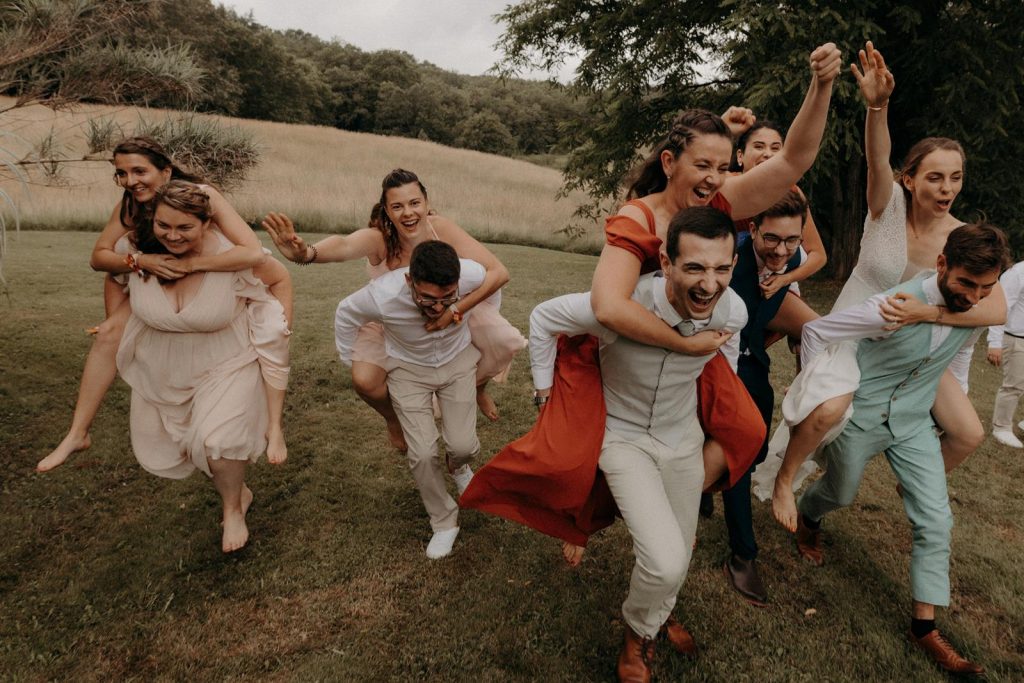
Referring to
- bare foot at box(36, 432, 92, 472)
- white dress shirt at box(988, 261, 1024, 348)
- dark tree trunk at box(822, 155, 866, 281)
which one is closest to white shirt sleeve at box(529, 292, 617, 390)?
bare foot at box(36, 432, 92, 472)

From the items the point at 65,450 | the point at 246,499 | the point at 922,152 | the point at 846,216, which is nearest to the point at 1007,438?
the point at 922,152

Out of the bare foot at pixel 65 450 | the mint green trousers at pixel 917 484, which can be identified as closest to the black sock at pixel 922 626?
the mint green trousers at pixel 917 484

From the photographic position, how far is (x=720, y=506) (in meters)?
4.41

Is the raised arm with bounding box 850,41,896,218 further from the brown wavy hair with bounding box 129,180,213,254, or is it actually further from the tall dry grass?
the tall dry grass

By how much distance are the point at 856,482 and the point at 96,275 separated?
11637 mm

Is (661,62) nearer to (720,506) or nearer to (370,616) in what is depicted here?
(720,506)

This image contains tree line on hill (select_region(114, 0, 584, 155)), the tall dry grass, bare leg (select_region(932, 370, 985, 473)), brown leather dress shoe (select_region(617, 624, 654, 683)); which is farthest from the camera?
tree line on hill (select_region(114, 0, 584, 155))

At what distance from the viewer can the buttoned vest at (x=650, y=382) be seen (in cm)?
268

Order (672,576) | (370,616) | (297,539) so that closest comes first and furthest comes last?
(672,576), (370,616), (297,539)

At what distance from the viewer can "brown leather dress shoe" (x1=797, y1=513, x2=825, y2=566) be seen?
3.76 meters

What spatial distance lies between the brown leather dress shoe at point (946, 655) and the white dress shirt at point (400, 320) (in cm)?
293

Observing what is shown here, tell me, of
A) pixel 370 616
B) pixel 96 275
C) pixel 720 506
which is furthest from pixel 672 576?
pixel 96 275

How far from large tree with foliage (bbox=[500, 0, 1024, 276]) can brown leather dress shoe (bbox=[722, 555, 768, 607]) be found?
8.80m

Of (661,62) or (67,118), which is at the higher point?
(661,62)
